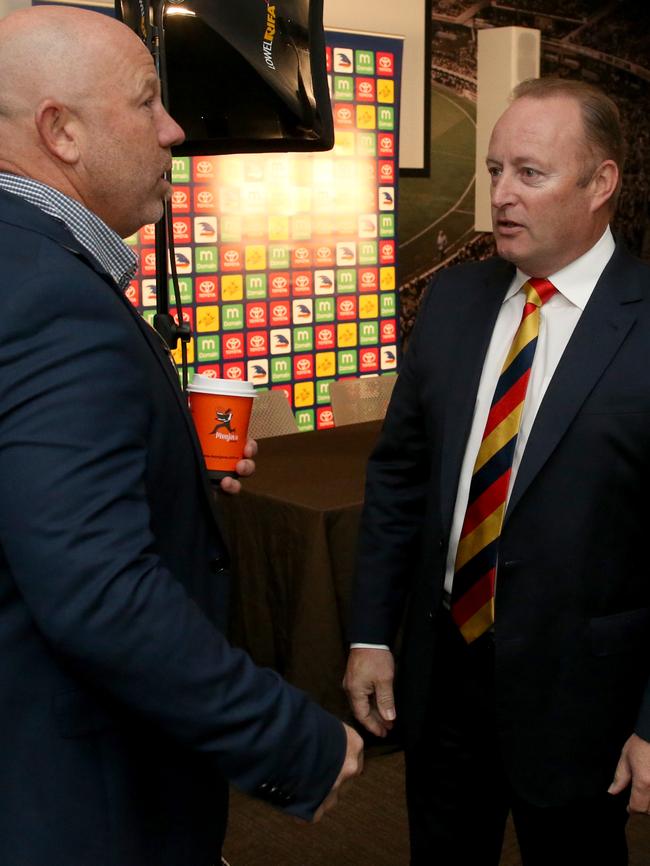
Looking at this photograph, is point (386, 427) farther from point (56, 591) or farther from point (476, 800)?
point (56, 591)

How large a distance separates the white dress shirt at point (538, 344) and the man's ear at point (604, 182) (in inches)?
2.3

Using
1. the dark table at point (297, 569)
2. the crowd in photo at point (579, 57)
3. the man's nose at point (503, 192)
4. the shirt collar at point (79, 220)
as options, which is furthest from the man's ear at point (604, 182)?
the crowd in photo at point (579, 57)

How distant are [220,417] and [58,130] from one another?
44 centimetres

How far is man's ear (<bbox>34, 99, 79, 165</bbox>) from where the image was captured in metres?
1.06

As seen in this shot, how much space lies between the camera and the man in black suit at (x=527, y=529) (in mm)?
1418

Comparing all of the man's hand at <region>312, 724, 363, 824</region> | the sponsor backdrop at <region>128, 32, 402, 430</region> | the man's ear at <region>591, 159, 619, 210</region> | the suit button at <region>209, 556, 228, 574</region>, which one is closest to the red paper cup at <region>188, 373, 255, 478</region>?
the suit button at <region>209, 556, 228, 574</region>

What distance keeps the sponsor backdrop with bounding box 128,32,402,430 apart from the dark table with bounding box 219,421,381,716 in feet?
5.76

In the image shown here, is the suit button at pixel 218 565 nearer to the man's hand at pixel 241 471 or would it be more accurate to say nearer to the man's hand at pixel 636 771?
the man's hand at pixel 241 471

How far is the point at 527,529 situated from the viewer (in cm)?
143

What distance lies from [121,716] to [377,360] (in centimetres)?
424

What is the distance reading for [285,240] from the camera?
15.6ft

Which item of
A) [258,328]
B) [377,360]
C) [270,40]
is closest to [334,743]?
[270,40]

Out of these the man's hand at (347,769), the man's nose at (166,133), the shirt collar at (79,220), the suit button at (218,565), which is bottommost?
the man's hand at (347,769)

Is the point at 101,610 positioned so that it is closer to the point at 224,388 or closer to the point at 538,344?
the point at 224,388
